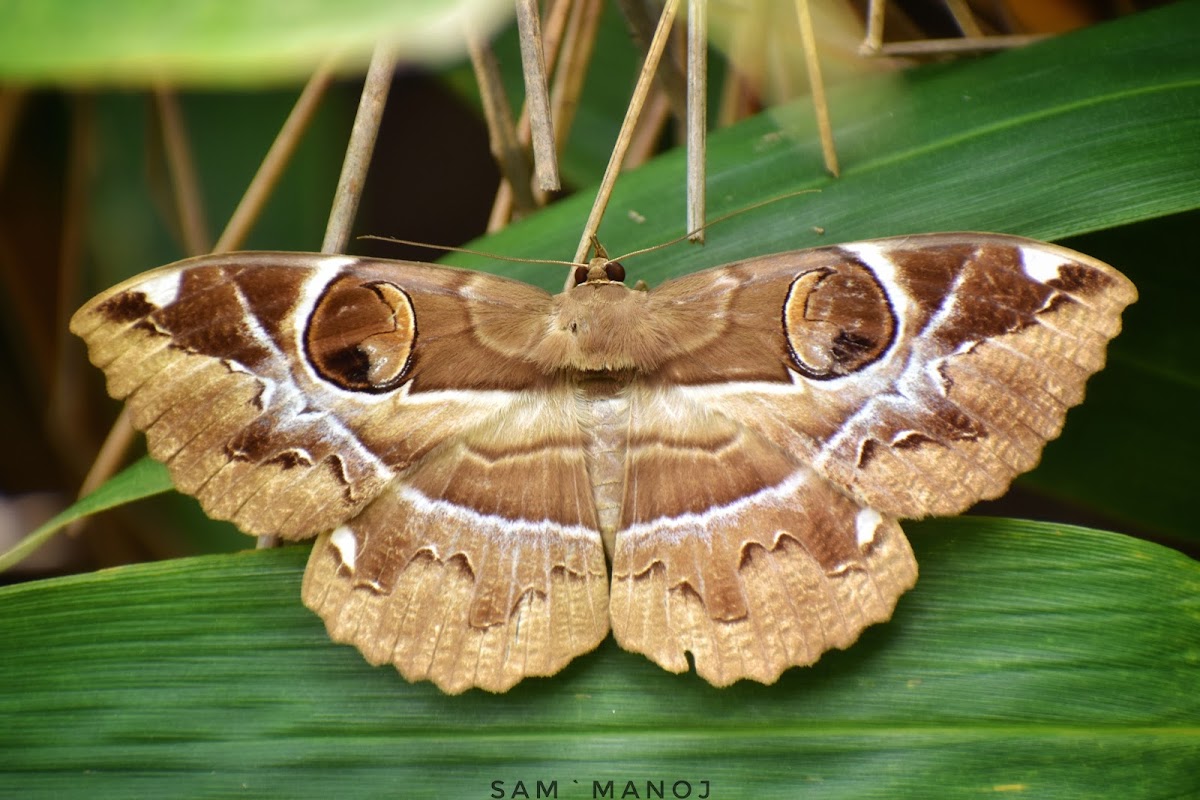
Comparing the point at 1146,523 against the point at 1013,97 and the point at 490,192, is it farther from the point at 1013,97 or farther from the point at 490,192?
the point at 490,192

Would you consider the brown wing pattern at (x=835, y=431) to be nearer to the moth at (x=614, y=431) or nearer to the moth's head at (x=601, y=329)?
the moth at (x=614, y=431)

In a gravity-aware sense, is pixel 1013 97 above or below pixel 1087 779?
above

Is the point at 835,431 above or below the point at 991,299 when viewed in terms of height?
below

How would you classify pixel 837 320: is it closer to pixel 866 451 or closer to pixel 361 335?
pixel 866 451

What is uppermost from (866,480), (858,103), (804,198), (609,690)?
(858,103)

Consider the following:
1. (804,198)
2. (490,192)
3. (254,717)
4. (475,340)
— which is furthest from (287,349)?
(490,192)

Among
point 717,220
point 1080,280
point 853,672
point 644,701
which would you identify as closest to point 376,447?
point 644,701
